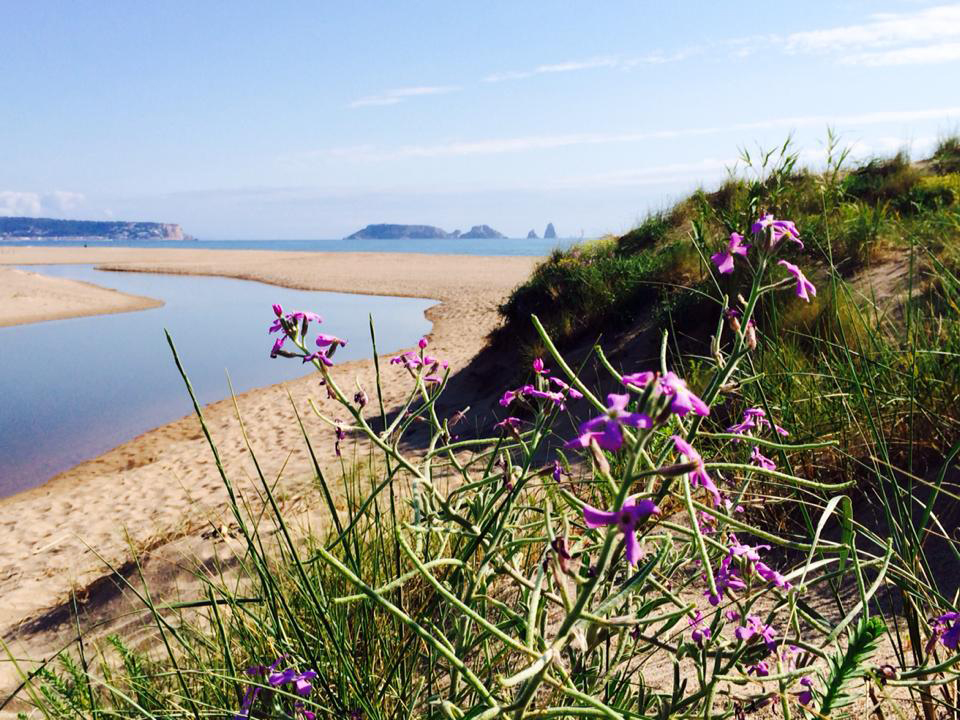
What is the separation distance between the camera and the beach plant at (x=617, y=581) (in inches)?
38.8

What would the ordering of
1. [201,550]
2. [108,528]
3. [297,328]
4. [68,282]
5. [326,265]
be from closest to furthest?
[297,328] → [201,550] → [108,528] → [68,282] → [326,265]

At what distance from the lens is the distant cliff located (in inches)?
6954

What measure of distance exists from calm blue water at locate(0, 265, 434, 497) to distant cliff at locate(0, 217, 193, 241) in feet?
566

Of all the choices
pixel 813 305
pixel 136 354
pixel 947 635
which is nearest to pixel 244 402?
pixel 136 354

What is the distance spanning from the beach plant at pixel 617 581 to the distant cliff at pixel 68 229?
194 m

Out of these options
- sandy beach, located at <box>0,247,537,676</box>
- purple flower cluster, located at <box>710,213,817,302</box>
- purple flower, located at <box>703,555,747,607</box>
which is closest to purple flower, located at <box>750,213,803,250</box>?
purple flower cluster, located at <box>710,213,817,302</box>

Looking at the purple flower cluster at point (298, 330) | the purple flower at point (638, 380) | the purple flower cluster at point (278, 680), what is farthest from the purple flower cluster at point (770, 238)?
the purple flower cluster at point (278, 680)

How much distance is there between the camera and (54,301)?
81.4ft

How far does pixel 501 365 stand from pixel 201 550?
5398mm

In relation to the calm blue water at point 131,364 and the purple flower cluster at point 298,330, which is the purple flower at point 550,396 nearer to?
the purple flower cluster at point 298,330

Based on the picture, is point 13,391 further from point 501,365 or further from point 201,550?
point 201,550

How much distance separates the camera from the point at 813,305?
5.34m

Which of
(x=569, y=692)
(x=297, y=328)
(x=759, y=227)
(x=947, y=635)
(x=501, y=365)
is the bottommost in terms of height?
(x=501, y=365)

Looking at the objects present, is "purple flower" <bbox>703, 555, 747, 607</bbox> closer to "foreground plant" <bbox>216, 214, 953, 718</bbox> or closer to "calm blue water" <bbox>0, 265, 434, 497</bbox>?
"foreground plant" <bbox>216, 214, 953, 718</bbox>
